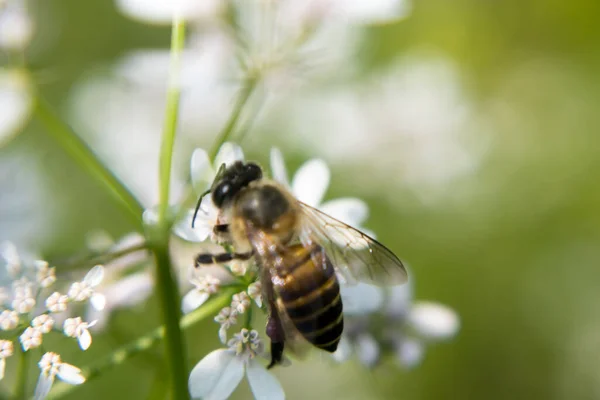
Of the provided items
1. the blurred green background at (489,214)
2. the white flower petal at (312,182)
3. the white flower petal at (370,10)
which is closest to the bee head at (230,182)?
the white flower petal at (312,182)

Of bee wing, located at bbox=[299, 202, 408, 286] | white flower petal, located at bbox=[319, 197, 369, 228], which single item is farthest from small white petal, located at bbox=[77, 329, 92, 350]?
white flower petal, located at bbox=[319, 197, 369, 228]

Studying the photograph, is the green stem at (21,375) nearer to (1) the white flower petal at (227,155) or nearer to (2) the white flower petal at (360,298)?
(1) the white flower petal at (227,155)

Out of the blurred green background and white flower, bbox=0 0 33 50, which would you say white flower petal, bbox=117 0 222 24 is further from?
the blurred green background

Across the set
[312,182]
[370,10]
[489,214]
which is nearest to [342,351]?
[312,182]

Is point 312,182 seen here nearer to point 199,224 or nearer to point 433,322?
point 199,224

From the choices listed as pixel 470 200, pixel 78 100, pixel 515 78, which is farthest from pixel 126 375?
pixel 515 78

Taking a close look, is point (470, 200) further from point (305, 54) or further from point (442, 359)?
point (305, 54)
